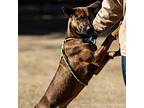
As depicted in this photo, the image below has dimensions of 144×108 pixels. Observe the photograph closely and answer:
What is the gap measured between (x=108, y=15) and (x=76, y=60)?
13.6 inches

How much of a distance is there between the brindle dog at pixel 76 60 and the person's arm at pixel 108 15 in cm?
8

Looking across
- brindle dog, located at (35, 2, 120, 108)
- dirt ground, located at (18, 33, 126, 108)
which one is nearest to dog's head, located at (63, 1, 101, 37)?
brindle dog, located at (35, 2, 120, 108)

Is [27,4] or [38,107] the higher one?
[38,107]

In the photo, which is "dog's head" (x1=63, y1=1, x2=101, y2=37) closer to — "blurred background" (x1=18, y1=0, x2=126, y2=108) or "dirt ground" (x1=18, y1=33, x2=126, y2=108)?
"blurred background" (x1=18, y1=0, x2=126, y2=108)

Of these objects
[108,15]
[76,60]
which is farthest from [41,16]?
[76,60]

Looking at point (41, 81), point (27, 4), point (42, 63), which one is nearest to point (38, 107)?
point (41, 81)

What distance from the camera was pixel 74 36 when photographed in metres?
3.18

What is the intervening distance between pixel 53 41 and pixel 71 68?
1373 centimetres

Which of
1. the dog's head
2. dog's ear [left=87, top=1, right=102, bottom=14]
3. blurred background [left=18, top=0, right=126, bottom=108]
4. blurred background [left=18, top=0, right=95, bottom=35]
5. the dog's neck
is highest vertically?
dog's ear [left=87, top=1, right=102, bottom=14]

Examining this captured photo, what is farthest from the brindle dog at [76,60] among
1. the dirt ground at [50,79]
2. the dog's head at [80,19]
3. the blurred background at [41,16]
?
the blurred background at [41,16]

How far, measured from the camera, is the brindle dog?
123 inches
